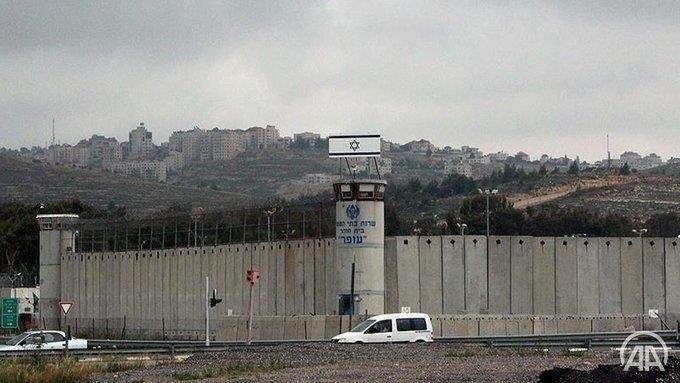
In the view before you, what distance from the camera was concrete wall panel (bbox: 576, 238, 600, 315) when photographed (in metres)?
57.6

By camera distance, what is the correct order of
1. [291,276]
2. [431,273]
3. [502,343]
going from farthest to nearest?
[291,276], [431,273], [502,343]

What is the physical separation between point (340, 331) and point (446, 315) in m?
4.16

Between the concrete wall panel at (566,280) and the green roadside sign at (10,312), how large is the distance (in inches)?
1228

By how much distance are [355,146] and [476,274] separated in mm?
7063

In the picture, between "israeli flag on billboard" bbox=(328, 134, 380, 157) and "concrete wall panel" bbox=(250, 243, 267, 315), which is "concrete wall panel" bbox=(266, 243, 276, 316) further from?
"israeli flag on billboard" bbox=(328, 134, 380, 157)

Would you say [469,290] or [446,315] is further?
[469,290]

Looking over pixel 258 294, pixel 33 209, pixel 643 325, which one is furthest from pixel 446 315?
pixel 33 209

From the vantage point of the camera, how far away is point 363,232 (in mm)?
56125

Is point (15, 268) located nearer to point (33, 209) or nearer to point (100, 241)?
point (33, 209)

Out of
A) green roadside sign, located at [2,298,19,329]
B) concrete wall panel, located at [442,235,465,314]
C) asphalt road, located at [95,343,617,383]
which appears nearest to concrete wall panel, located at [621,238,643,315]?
concrete wall panel, located at [442,235,465,314]

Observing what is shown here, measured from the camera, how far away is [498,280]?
57.5 m

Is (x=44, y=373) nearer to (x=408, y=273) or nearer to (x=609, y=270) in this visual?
(x=408, y=273)

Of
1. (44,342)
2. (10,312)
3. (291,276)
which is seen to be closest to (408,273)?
(291,276)

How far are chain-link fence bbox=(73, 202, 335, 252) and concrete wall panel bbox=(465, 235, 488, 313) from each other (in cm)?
606
